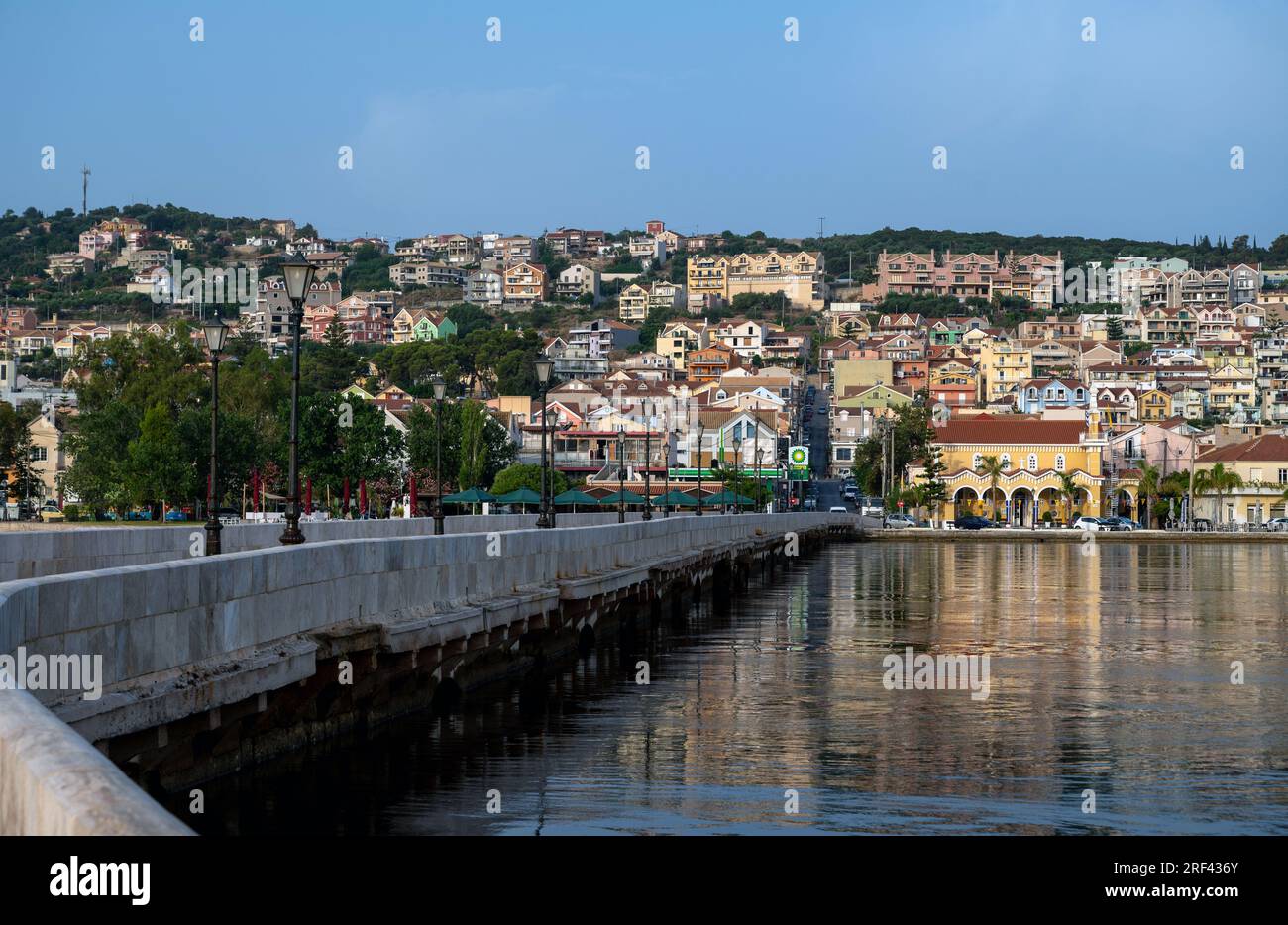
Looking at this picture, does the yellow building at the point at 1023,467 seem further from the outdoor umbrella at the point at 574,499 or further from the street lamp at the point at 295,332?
the street lamp at the point at 295,332

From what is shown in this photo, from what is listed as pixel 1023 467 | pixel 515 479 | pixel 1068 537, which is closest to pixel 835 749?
pixel 515 479

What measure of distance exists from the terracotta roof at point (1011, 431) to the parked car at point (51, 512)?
7074cm

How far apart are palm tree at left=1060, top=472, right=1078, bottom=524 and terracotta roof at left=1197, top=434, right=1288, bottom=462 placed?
36.3 ft

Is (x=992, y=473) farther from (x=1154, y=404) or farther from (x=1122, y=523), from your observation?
(x=1154, y=404)

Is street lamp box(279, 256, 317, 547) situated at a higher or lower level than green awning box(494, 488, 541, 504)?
higher

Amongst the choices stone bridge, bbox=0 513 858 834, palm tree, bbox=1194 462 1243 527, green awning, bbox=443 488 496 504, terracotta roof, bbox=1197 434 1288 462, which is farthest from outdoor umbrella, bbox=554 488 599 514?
terracotta roof, bbox=1197 434 1288 462

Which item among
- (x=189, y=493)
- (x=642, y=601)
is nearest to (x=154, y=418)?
(x=189, y=493)

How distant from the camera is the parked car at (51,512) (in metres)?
103

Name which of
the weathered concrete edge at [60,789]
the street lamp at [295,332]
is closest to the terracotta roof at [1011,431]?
the street lamp at [295,332]

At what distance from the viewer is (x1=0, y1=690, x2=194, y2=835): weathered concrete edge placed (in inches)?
217

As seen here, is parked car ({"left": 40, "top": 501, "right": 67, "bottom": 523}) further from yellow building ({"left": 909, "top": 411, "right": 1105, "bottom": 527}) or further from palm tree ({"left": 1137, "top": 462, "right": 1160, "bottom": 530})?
palm tree ({"left": 1137, "top": 462, "right": 1160, "bottom": 530})

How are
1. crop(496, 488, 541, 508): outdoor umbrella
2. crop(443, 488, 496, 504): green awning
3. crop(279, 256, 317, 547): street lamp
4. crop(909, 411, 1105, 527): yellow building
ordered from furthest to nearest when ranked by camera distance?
crop(909, 411, 1105, 527): yellow building, crop(443, 488, 496, 504): green awning, crop(496, 488, 541, 508): outdoor umbrella, crop(279, 256, 317, 547): street lamp
